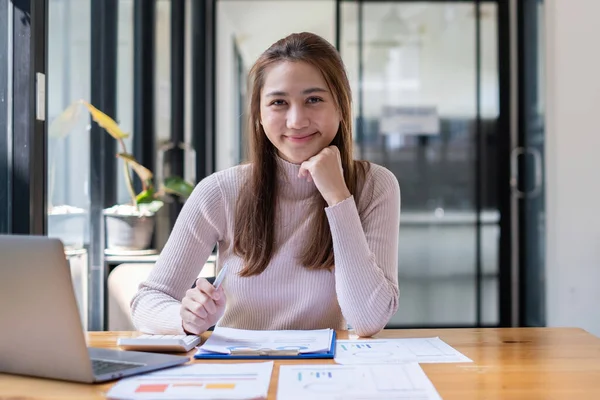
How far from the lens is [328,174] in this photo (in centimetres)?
162

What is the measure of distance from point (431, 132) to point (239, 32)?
362cm

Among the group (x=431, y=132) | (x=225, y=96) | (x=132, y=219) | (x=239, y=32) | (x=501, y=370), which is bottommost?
(x=501, y=370)

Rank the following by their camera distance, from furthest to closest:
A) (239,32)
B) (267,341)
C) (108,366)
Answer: (239,32) → (267,341) → (108,366)

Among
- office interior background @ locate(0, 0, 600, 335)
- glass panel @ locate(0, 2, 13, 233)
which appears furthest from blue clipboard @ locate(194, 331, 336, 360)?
office interior background @ locate(0, 0, 600, 335)

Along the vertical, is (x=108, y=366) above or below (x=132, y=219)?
below

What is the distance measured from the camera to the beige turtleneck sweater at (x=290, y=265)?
60.9 inches

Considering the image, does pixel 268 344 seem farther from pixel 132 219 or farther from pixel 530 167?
pixel 530 167

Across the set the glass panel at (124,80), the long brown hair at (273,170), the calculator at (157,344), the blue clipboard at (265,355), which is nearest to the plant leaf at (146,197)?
the glass panel at (124,80)

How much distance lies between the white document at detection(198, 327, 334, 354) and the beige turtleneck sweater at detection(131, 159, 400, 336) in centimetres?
13

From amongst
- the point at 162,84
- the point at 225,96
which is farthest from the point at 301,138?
the point at 225,96

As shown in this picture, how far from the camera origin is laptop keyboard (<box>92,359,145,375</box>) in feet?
3.59

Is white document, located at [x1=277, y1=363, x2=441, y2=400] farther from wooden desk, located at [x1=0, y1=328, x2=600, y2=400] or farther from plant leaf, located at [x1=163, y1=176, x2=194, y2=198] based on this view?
plant leaf, located at [x1=163, y1=176, x2=194, y2=198]

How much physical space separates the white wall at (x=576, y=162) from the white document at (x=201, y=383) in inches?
115

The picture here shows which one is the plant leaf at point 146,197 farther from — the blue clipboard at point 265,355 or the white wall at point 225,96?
the white wall at point 225,96
